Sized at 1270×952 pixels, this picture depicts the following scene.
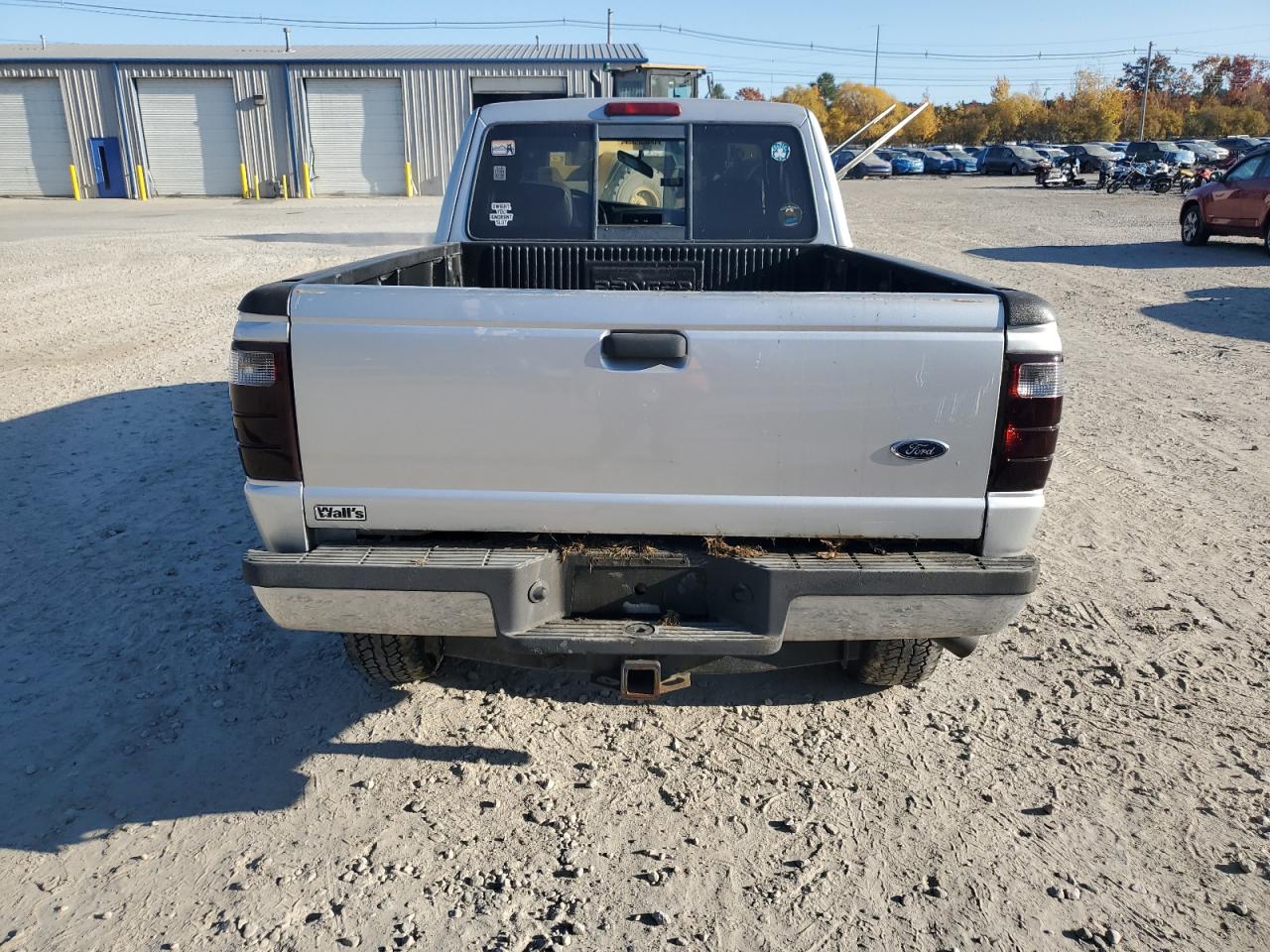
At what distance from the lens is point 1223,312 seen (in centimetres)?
1202

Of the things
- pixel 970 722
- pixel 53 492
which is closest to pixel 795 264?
pixel 970 722

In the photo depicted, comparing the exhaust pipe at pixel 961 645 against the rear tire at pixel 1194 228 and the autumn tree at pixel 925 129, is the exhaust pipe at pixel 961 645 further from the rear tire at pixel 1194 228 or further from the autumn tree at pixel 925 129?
the autumn tree at pixel 925 129

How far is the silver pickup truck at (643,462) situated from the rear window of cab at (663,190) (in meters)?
2.16

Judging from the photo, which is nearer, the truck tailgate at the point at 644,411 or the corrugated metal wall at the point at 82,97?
the truck tailgate at the point at 644,411

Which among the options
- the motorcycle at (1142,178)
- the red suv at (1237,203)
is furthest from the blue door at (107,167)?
the motorcycle at (1142,178)

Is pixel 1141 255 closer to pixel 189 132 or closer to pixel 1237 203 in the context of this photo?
pixel 1237 203

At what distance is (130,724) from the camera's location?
3.58 meters

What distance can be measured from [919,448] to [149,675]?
10.2ft

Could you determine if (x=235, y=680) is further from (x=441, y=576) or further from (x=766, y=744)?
(x=766, y=744)

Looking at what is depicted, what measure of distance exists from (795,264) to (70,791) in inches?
152

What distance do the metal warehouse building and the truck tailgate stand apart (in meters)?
33.7

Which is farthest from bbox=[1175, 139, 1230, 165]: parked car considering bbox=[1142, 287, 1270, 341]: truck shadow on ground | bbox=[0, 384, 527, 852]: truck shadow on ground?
bbox=[0, 384, 527, 852]: truck shadow on ground

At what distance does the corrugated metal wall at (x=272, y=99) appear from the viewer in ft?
112

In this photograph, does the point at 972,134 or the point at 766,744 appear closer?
the point at 766,744
